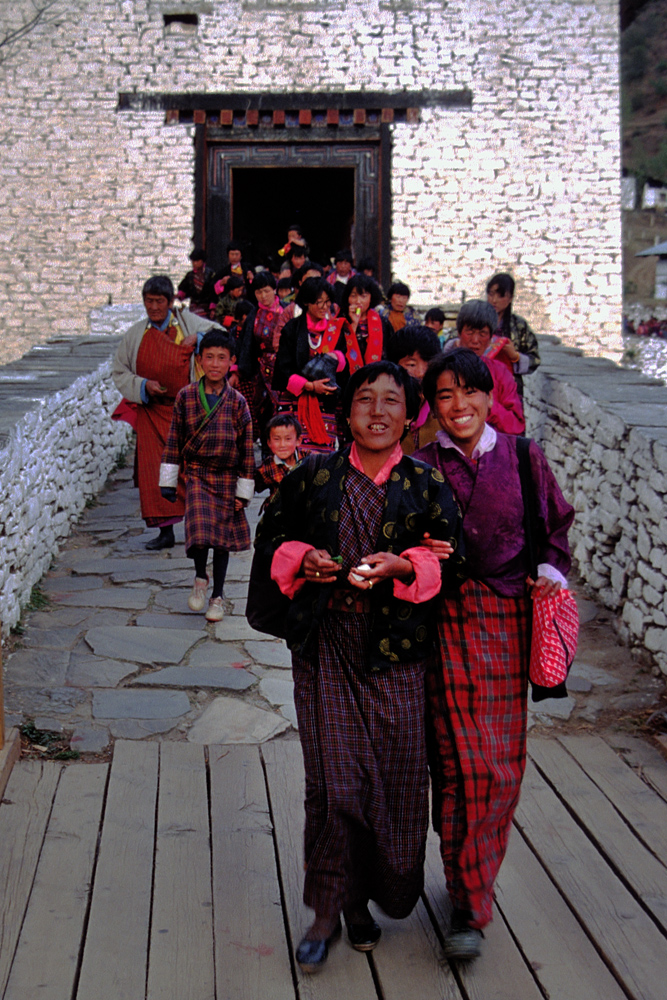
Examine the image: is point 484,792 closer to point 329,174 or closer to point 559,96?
point 559,96

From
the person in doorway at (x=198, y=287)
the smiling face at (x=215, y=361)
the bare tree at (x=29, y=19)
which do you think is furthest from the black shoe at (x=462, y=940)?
the bare tree at (x=29, y=19)

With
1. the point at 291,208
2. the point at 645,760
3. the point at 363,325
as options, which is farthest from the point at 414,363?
the point at 291,208

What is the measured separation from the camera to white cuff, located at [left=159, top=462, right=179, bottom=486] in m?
5.31

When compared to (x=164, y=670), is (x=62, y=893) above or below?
below

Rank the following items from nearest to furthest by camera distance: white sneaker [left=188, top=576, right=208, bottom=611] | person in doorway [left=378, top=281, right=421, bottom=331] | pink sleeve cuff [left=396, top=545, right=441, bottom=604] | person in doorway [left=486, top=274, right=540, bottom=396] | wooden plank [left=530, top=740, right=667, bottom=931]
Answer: pink sleeve cuff [left=396, top=545, right=441, bottom=604] → wooden plank [left=530, top=740, right=667, bottom=931] → white sneaker [left=188, top=576, right=208, bottom=611] → person in doorway [left=486, top=274, right=540, bottom=396] → person in doorway [left=378, top=281, right=421, bottom=331]

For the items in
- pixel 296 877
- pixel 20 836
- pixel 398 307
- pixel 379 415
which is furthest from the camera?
pixel 398 307

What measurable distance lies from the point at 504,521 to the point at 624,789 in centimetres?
149

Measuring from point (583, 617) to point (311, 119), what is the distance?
10.1 meters

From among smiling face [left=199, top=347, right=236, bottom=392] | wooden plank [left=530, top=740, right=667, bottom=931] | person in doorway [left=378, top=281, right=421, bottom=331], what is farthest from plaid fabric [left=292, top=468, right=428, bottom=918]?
person in doorway [left=378, top=281, right=421, bottom=331]

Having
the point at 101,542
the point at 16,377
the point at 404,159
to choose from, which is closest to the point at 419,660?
the point at 101,542

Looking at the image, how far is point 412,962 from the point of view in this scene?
267cm

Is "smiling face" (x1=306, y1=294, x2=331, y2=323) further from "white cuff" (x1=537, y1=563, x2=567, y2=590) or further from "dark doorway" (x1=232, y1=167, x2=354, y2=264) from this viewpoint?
"dark doorway" (x1=232, y1=167, x2=354, y2=264)

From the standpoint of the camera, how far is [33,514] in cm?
578

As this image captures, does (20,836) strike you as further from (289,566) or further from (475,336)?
(475,336)
